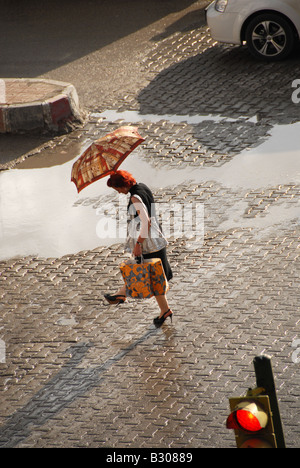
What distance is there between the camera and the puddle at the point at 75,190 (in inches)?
354

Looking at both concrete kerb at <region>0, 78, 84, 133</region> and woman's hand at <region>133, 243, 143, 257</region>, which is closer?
woman's hand at <region>133, 243, 143, 257</region>

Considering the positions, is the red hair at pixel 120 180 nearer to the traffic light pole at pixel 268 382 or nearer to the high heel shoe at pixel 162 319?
the high heel shoe at pixel 162 319

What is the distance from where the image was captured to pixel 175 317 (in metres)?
7.37

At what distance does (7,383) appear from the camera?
22.0 feet

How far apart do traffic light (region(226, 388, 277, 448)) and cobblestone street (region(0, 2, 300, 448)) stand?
2.14 m

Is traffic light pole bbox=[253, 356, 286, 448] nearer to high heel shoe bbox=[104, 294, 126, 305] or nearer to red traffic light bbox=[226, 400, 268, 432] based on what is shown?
red traffic light bbox=[226, 400, 268, 432]

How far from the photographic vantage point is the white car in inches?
504

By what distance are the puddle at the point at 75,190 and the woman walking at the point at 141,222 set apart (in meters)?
1.65

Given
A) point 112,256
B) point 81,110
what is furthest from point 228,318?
point 81,110

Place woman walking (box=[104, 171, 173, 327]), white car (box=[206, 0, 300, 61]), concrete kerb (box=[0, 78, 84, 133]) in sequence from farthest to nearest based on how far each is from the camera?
white car (box=[206, 0, 300, 61]) < concrete kerb (box=[0, 78, 84, 133]) < woman walking (box=[104, 171, 173, 327])

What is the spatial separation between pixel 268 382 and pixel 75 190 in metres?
6.86

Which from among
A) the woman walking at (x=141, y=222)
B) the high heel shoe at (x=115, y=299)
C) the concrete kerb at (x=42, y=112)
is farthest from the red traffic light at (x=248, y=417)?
the concrete kerb at (x=42, y=112)

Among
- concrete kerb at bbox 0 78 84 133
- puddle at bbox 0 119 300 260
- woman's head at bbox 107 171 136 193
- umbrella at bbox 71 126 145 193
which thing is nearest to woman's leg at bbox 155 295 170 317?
woman's head at bbox 107 171 136 193

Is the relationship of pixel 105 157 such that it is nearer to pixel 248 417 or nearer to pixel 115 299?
pixel 115 299
